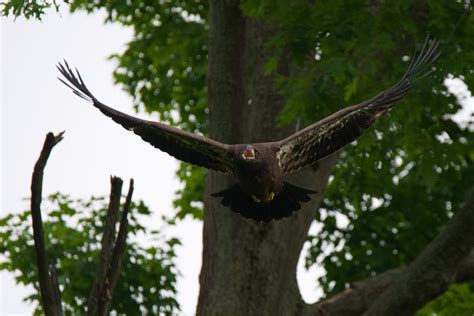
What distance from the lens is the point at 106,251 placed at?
9.30 meters

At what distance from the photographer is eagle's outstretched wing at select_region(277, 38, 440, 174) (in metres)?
9.57

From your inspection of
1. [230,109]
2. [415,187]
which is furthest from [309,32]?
[415,187]

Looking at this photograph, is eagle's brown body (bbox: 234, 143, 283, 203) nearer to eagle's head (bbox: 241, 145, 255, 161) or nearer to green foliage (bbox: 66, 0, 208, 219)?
eagle's head (bbox: 241, 145, 255, 161)

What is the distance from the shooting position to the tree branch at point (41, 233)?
8.49 metres

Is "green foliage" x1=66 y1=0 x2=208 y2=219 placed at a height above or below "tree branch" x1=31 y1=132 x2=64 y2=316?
above

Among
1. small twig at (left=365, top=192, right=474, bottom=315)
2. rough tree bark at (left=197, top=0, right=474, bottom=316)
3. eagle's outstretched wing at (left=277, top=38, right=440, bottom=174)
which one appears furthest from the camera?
rough tree bark at (left=197, top=0, right=474, bottom=316)

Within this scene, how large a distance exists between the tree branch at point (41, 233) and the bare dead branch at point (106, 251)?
416 mm

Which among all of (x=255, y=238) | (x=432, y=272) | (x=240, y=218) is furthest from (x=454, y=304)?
(x=240, y=218)

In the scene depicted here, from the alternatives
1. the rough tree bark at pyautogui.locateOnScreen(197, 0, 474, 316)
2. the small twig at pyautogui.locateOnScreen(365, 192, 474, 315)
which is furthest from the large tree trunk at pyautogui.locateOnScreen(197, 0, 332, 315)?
the small twig at pyautogui.locateOnScreen(365, 192, 474, 315)

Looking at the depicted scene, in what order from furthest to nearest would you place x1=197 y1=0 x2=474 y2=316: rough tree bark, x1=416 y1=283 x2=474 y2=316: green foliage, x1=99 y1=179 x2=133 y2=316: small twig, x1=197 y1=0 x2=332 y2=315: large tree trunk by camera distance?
x1=416 y1=283 x2=474 y2=316: green foliage < x1=197 y1=0 x2=332 y2=315: large tree trunk < x1=197 y1=0 x2=474 y2=316: rough tree bark < x1=99 y1=179 x2=133 y2=316: small twig

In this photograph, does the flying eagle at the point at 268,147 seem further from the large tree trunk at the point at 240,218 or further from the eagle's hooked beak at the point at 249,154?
the large tree trunk at the point at 240,218

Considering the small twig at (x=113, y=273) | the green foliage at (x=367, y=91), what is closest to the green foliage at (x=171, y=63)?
the green foliage at (x=367, y=91)

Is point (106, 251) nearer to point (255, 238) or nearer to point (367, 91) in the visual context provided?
point (255, 238)

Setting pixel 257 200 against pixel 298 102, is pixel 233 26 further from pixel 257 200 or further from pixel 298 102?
pixel 257 200
